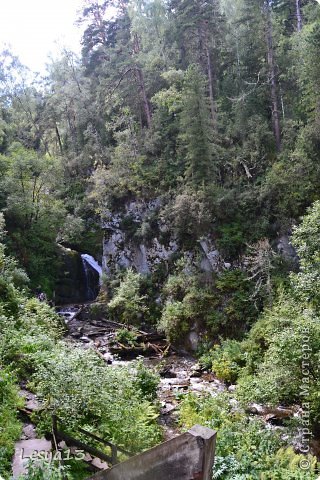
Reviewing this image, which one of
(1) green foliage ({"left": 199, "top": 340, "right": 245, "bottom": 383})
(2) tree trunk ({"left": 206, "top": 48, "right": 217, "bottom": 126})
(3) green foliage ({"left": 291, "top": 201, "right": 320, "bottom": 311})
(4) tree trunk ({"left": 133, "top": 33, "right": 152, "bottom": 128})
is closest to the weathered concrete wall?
(3) green foliage ({"left": 291, "top": 201, "right": 320, "bottom": 311})

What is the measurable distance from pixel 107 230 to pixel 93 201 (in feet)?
8.87

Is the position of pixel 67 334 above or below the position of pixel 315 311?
below

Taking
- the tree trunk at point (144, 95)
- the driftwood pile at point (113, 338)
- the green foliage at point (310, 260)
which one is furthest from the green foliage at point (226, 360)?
the tree trunk at point (144, 95)

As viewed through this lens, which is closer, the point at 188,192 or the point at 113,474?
the point at 113,474

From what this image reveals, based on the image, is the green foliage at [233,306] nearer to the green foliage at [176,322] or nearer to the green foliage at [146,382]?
the green foliage at [176,322]

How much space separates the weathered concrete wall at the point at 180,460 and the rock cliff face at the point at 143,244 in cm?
1494

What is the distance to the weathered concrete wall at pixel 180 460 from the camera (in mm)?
3188

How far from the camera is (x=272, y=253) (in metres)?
15.6

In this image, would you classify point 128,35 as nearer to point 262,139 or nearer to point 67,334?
point 262,139

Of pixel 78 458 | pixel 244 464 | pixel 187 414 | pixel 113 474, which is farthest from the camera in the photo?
pixel 187 414

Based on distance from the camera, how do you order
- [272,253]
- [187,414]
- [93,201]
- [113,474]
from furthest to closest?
[93,201], [272,253], [187,414], [113,474]

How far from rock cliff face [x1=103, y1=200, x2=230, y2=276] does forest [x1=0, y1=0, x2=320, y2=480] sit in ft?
0.39

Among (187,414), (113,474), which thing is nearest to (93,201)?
(187,414)

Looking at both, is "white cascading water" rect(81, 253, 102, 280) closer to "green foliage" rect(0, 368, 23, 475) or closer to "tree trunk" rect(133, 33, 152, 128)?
"tree trunk" rect(133, 33, 152, 128)
